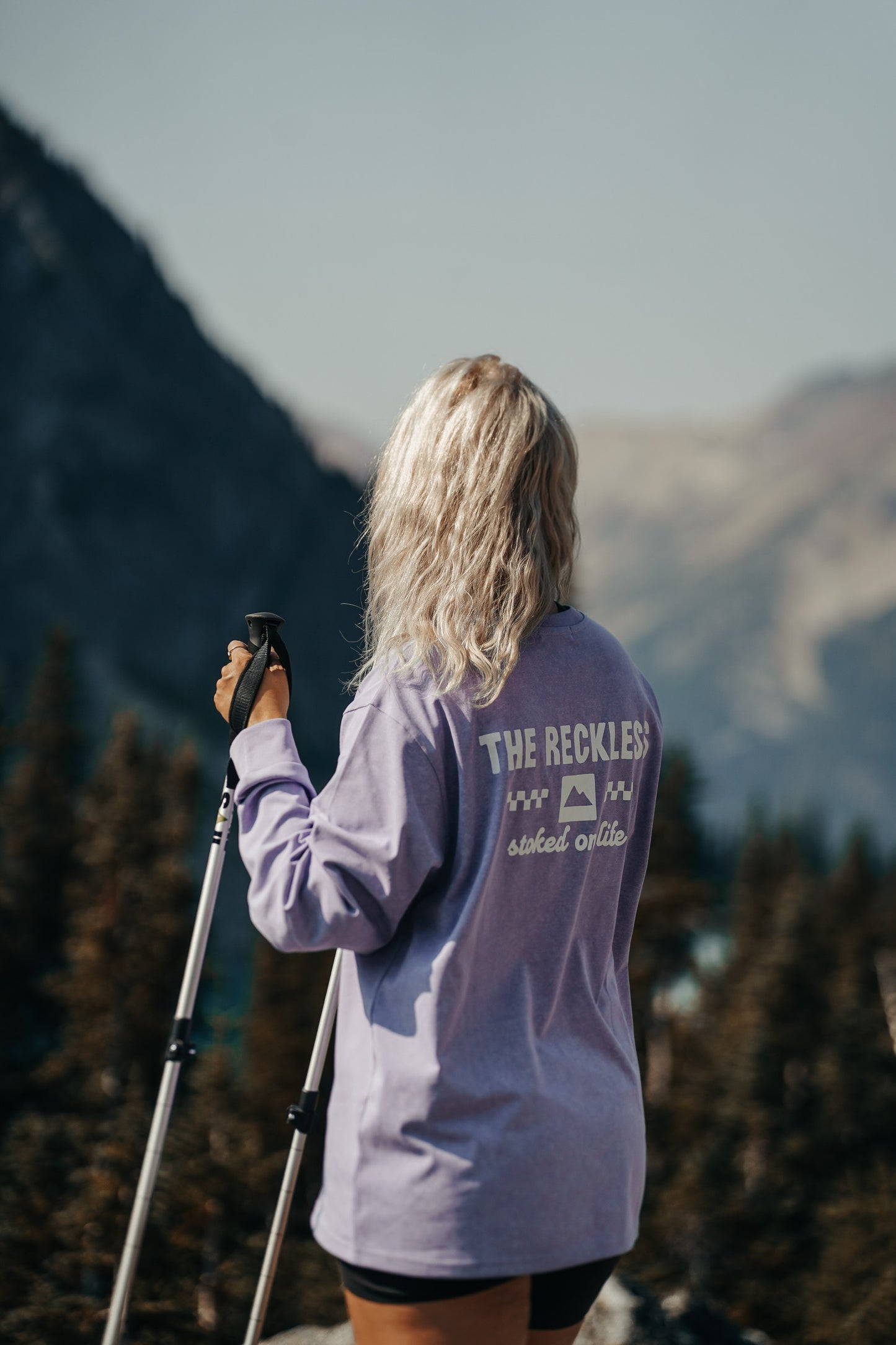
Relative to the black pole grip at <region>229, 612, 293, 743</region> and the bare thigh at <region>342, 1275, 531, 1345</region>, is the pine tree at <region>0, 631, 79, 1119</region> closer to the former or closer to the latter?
the black pole grip at <region>229, 612, 293, 743</region>

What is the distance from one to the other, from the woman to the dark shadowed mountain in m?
129

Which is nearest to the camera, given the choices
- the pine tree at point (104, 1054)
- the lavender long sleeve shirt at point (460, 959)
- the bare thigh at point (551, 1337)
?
the lavender long sleeve shirt at point (460, 959)

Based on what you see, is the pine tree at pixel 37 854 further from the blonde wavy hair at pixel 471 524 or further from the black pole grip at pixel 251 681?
the blonde wavy hair at pixel 471 524

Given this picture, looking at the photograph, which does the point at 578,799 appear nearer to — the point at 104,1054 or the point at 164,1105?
the point at 164,1105

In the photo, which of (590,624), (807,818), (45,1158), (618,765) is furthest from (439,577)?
(807,818)

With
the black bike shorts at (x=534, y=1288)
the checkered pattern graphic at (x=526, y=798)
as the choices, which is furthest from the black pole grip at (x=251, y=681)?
the black bike shorts at (x=534, y=1288)

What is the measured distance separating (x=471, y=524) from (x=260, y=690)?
2.02ft

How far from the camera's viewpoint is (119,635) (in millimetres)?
149500

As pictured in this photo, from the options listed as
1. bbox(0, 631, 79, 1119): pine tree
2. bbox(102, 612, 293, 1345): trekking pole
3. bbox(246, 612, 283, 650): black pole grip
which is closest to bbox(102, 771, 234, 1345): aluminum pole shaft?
bbox(102, 612, 293, 1345): trekking pole

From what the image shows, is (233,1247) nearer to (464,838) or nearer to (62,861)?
(62,861)

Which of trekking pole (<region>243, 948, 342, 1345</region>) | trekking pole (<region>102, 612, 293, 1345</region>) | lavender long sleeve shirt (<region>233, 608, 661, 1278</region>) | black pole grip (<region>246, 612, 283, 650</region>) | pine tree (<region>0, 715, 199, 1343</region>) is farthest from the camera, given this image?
pine tree (<region>0, 715, 199, 1343</region>)

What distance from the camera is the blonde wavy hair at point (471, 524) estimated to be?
2.39 metres

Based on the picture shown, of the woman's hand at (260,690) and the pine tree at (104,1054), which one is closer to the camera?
the woman's hand at (260,690)

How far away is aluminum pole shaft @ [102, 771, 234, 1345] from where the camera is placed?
12.4 ft
